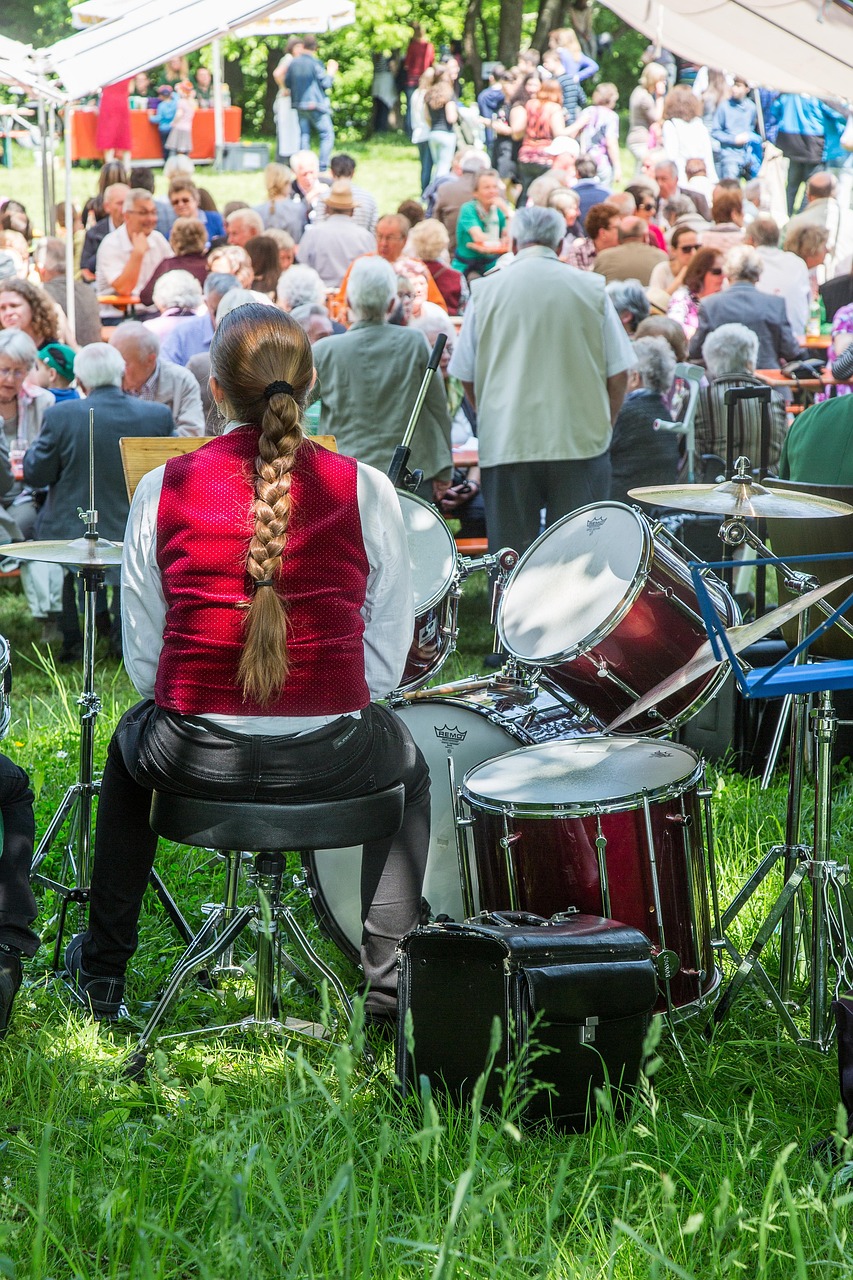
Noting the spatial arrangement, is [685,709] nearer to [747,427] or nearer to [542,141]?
[747,427]

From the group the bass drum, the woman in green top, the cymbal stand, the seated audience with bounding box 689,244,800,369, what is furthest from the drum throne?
the woman in green top

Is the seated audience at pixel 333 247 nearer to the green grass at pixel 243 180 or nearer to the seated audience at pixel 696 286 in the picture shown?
the seated audience at pixel 696 286

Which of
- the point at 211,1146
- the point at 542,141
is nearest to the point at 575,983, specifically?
the point at 211,1146

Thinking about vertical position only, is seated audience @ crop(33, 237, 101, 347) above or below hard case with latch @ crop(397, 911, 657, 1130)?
above

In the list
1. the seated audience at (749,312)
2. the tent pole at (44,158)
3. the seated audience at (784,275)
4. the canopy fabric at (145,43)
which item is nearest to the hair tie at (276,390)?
the seated audience at (749,312)

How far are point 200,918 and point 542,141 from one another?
42.8 feet

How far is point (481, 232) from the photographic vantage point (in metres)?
11.1

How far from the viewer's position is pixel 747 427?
5992 mm

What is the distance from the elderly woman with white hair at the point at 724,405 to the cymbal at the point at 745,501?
9.37ft

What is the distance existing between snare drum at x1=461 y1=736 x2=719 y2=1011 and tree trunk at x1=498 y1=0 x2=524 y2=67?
21108 mm

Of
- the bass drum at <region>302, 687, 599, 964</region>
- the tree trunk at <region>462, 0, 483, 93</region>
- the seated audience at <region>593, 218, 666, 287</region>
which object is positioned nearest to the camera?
the bass drum at <region>302, 687, 599, 964</region>

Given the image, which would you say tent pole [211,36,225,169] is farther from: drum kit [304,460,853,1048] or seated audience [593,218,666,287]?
drum kit [304,460,853,1048]

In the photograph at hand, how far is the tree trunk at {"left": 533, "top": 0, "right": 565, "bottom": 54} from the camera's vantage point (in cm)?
2070

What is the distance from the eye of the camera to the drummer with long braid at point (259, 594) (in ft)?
8.24
